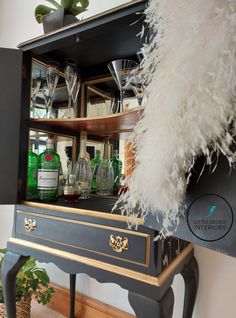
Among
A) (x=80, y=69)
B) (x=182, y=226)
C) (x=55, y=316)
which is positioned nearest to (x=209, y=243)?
(x=182, y=226)

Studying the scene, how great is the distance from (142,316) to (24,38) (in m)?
1.93

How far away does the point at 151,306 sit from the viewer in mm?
625

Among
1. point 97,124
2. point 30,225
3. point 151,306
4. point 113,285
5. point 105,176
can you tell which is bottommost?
point 113,285

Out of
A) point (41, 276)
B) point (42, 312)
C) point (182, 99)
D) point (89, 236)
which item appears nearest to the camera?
point (182, 99)

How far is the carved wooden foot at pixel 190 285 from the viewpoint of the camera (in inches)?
37.8

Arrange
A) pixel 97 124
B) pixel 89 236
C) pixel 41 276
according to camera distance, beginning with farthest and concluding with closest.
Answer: pixel 41 276, pixel 97 124, pixel 89 236

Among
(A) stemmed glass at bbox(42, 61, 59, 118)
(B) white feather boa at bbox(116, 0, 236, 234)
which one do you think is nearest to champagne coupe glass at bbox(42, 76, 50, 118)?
(A) stemmed glass at bbox(42, 61, 59, 118)

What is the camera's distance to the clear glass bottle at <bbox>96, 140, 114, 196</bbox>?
4.06 ft

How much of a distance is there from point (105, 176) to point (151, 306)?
717 mm

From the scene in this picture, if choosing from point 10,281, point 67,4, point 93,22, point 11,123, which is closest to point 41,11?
point 67,4

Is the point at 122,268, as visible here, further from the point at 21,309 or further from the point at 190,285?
the point at 21,309

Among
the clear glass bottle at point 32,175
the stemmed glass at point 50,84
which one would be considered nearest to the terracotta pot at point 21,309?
the clear glass bottle at point 32,175

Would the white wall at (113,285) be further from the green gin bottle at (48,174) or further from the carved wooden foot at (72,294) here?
the green gin bottle at (48,174)

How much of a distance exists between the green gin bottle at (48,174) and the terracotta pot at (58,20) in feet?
1.62
